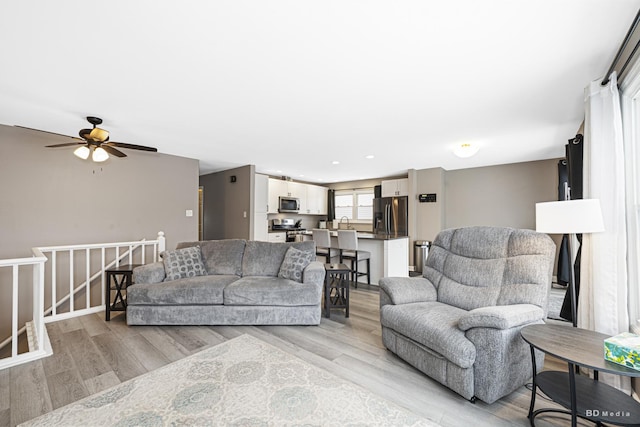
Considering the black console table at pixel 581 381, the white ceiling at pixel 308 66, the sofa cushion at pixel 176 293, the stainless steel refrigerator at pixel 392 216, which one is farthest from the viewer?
the stainless steel refrigerator at pixel 392 216

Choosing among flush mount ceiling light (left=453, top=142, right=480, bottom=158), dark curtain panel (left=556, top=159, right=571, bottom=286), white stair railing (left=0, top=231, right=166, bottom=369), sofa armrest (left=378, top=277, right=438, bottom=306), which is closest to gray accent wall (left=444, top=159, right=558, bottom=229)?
dark curtain panel (left=556, top=159, right=571, bottom=286)

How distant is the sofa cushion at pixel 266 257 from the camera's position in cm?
362

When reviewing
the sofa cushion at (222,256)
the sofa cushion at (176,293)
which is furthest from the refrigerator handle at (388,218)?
the sofa cushion at (176,293)

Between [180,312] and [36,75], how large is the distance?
2.51m

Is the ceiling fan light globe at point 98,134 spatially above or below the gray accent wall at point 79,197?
above

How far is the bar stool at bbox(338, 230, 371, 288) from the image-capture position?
179 inches

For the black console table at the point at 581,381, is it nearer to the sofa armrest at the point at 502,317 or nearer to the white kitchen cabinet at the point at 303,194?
the sofa armrest at the point at 502,317

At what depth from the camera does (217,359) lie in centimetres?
235

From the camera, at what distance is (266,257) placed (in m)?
3.70

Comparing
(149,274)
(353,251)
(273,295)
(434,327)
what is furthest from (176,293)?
(353,251)

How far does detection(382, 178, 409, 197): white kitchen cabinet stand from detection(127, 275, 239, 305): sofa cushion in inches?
191

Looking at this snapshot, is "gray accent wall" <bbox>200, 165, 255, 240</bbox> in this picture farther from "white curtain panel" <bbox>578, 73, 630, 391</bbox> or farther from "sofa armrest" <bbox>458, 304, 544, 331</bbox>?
"white curtain panel" <bbox>578, 73, 630, 391</bbox>

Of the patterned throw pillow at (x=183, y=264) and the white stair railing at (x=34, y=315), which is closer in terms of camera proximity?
the white stair railing at (x=34, y=315)

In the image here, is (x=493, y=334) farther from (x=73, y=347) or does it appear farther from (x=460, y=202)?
(x=460, y=202)
